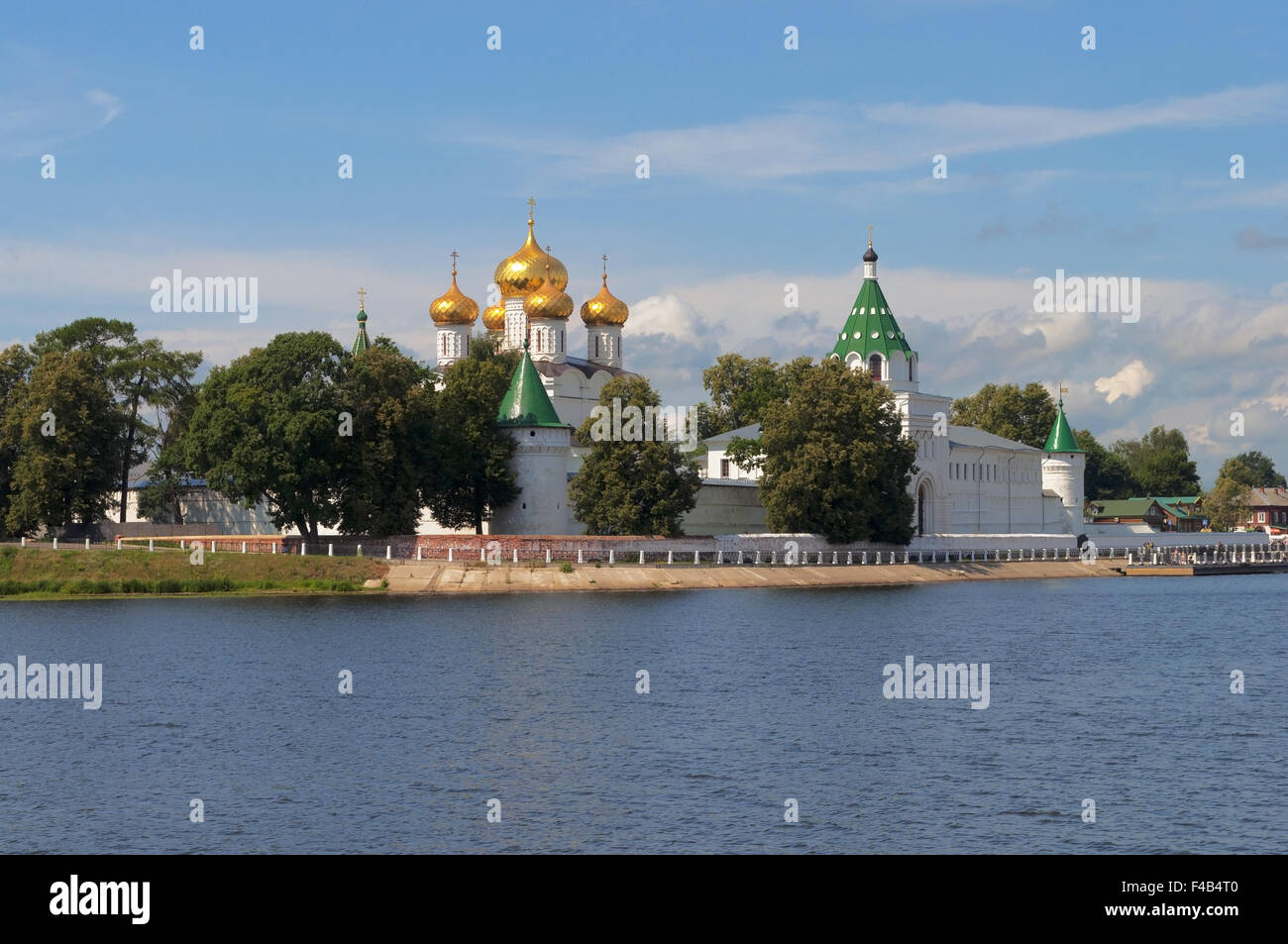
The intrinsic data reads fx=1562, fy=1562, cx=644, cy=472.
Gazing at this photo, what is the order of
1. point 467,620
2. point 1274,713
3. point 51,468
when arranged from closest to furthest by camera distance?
point 1274,713
point 467,620
point 51,468

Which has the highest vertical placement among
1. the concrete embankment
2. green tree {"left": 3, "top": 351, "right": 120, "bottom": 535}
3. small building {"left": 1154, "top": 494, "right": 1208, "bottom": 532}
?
green tree {"left": 3, "top": 351, "right": 120, "bottom": 535}

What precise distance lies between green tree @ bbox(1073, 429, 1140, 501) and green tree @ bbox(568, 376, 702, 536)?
221 ft

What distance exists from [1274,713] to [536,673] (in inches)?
563

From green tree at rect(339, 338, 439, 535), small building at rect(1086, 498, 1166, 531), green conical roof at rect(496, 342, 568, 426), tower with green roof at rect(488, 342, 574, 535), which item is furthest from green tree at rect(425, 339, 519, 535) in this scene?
small building at rect(1086, 498, 1166, 531)

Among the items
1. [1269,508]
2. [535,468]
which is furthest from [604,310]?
[1269,508]

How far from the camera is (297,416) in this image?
5391cm

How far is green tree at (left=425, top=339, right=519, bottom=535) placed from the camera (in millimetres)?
59938

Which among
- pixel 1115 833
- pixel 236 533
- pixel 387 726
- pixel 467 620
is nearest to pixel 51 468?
pixel 236 533

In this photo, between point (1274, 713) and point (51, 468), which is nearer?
point (1274, 713)

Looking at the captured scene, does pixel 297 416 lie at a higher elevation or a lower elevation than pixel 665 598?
higher

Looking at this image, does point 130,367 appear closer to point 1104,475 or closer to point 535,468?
point 535,468

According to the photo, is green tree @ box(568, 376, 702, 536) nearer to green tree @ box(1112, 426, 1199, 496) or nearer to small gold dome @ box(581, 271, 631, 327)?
small gold dome @ box(581, 271, 631, 327)
